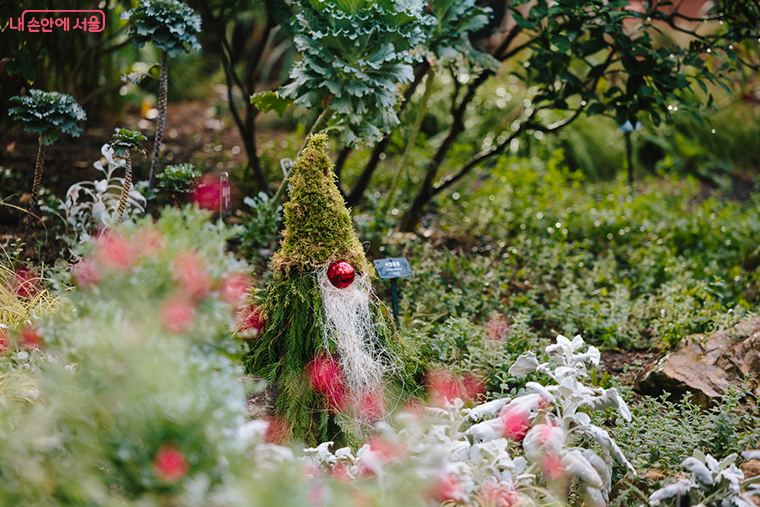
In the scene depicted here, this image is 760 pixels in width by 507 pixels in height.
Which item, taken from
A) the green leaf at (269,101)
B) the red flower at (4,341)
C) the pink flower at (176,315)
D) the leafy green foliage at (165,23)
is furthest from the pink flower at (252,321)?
the leafy green foliage at (165,23)

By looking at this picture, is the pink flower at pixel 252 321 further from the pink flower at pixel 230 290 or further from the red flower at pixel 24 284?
the red flower at pixel 24 284

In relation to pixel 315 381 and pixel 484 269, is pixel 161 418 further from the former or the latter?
pixel 484 269

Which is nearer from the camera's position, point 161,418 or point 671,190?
point 161,418

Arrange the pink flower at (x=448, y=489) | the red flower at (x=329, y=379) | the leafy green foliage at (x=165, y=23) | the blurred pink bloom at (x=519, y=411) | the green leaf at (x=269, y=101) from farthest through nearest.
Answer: the green leaf at (x=269, y=101) → the leafy green foliage at (x=165, y=23) → the red flower at (x=329, y=379) → the blurred pink bloom at (x=519, y=411) → the pink flower at (x=448, y=489)

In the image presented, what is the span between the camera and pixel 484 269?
3.39m

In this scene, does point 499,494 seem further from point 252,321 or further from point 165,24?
point 165,24

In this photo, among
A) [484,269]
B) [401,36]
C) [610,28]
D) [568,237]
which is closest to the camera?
[401,36]

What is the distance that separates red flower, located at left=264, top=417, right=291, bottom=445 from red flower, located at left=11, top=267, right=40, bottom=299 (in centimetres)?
130

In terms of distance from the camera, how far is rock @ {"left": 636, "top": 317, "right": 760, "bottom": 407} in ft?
7.81

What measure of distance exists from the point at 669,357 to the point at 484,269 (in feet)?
3.76

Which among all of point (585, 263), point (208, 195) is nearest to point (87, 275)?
point (208, 195)

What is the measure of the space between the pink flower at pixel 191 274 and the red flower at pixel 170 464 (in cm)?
42

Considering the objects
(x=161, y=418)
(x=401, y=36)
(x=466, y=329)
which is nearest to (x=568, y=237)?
(x=466, y=329)

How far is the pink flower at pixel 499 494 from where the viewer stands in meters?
1.72
